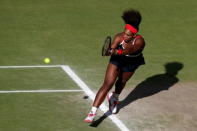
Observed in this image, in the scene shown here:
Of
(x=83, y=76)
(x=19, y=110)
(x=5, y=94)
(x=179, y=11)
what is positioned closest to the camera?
(x=19, y=110)

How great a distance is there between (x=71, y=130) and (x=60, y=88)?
3070 millimetres

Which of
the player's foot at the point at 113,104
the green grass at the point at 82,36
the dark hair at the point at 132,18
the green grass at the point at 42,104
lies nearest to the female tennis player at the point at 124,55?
the dark hair at the point at 132,18

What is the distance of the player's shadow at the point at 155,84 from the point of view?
14.4 meters

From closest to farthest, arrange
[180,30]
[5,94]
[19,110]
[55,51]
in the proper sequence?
[19,110] → [5,94] → [55,51] → [180,30]

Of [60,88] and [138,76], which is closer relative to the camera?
[60,88]

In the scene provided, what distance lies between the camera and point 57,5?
23672mm

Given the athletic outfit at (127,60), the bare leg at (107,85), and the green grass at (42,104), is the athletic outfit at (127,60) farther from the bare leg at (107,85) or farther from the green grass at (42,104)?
the green grass at (42,104)

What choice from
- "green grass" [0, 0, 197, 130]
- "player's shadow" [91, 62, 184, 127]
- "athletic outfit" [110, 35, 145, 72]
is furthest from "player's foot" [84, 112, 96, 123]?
"green grass" [0, 0, 197, 130]

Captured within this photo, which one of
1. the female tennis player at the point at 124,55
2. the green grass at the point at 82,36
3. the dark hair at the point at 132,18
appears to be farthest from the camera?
the green grass at the point at 82,36

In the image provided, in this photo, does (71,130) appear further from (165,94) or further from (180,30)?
(180,30)

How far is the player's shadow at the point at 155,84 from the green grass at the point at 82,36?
0.20 metres

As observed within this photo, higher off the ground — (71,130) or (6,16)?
(71,130)

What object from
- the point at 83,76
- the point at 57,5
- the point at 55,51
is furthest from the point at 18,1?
the point at 83,76

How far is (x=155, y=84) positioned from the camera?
615 inches
